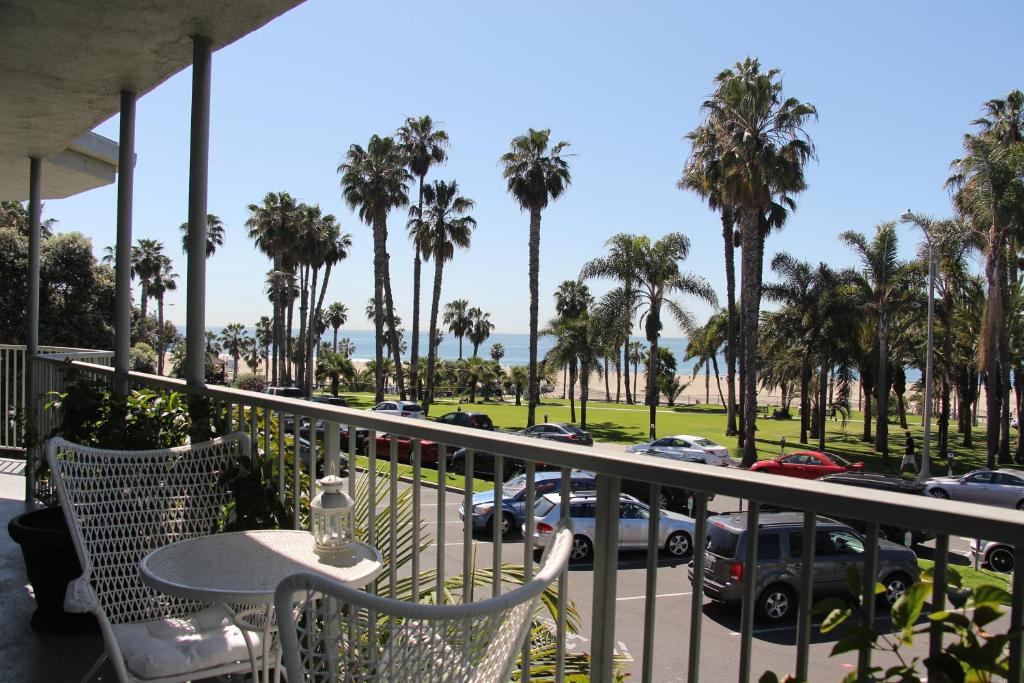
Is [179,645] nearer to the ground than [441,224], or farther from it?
nearer to the ground

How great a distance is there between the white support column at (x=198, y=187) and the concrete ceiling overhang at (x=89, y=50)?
151 millimetres

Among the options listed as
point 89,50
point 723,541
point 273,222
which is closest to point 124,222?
point 89,50

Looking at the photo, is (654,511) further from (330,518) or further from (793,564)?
(330,518)

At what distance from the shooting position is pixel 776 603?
6.50 feet

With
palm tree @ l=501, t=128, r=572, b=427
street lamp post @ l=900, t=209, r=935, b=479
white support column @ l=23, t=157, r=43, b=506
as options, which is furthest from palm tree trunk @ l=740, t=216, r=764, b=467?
white support column @ l=23, t=157, r=43, b=506

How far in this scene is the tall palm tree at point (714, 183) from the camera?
25.8 metres

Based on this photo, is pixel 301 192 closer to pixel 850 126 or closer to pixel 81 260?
pixel 81 260

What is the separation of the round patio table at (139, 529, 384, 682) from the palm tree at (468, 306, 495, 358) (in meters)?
70.4

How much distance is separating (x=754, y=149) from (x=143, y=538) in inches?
973

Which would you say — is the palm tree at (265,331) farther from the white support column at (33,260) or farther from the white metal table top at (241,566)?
the white metal table top at (241,566)

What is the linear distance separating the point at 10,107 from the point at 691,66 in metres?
36.7

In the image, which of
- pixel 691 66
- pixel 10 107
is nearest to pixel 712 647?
pixel 10 107

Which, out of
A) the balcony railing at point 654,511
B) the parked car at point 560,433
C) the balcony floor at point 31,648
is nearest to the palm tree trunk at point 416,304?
the parked car at point 560,433

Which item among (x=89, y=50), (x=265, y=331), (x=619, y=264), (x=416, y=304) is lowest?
(x=89, y=50)
